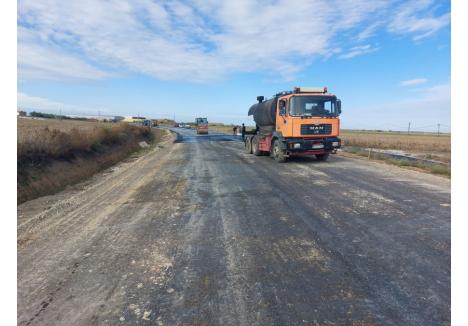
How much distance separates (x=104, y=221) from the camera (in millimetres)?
5414

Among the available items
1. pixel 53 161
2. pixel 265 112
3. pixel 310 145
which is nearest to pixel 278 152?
pixel 310 145

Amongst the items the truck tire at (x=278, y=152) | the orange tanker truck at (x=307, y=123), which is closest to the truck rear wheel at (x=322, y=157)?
the orange tanker truck at (x=307, y=123)

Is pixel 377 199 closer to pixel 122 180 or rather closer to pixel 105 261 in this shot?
pixel 105 261

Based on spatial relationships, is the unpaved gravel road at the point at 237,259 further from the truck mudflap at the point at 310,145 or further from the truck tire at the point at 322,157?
the truck tire at the point at 322,157

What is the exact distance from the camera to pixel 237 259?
12.5ft

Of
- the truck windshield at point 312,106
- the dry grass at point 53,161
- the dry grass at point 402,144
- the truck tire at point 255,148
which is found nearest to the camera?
the dry grass at point 53,161

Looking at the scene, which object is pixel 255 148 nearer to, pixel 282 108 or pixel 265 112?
pixel 265 112

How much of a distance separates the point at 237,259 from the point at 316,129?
392 inches

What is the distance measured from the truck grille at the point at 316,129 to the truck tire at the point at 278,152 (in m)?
1.35

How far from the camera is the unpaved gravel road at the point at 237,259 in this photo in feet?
9.11

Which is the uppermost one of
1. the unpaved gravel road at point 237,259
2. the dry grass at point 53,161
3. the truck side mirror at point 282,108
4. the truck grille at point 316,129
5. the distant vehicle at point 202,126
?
the distant vehicle at point 202,126

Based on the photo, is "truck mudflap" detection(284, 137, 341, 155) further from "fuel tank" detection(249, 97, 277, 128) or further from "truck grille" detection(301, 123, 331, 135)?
"fuel tank" detection(249, 97, 277, 128)

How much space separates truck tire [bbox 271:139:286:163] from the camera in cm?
1325

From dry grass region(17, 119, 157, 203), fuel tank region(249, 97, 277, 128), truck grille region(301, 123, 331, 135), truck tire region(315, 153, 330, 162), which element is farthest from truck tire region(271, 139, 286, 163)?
dry grass region(17, 119, 157, 203)
